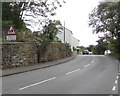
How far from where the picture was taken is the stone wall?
20.3 metres

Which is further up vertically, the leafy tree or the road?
the leafy tree

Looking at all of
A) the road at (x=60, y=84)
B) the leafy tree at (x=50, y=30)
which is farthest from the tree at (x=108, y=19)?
the road at (x=60, y=84)

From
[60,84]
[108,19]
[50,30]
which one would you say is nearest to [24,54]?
[50,30]

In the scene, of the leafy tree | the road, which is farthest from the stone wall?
the road

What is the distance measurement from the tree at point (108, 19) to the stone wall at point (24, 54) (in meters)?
10.0

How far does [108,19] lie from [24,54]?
2215 cm

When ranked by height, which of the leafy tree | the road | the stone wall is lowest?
the road

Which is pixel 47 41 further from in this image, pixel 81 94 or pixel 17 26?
pixel 81 94

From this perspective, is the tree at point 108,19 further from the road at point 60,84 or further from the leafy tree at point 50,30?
the road at point 60,84

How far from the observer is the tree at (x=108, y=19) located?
114 feet

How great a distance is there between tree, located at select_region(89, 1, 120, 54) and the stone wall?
1002cm

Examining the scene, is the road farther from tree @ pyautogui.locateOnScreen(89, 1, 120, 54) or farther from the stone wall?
tree @ pyautogui.locateOnScreen(89, 1, 120, 54)

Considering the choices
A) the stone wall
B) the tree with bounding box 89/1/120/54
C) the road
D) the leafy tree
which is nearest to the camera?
the road

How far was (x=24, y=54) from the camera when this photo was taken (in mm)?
23188
